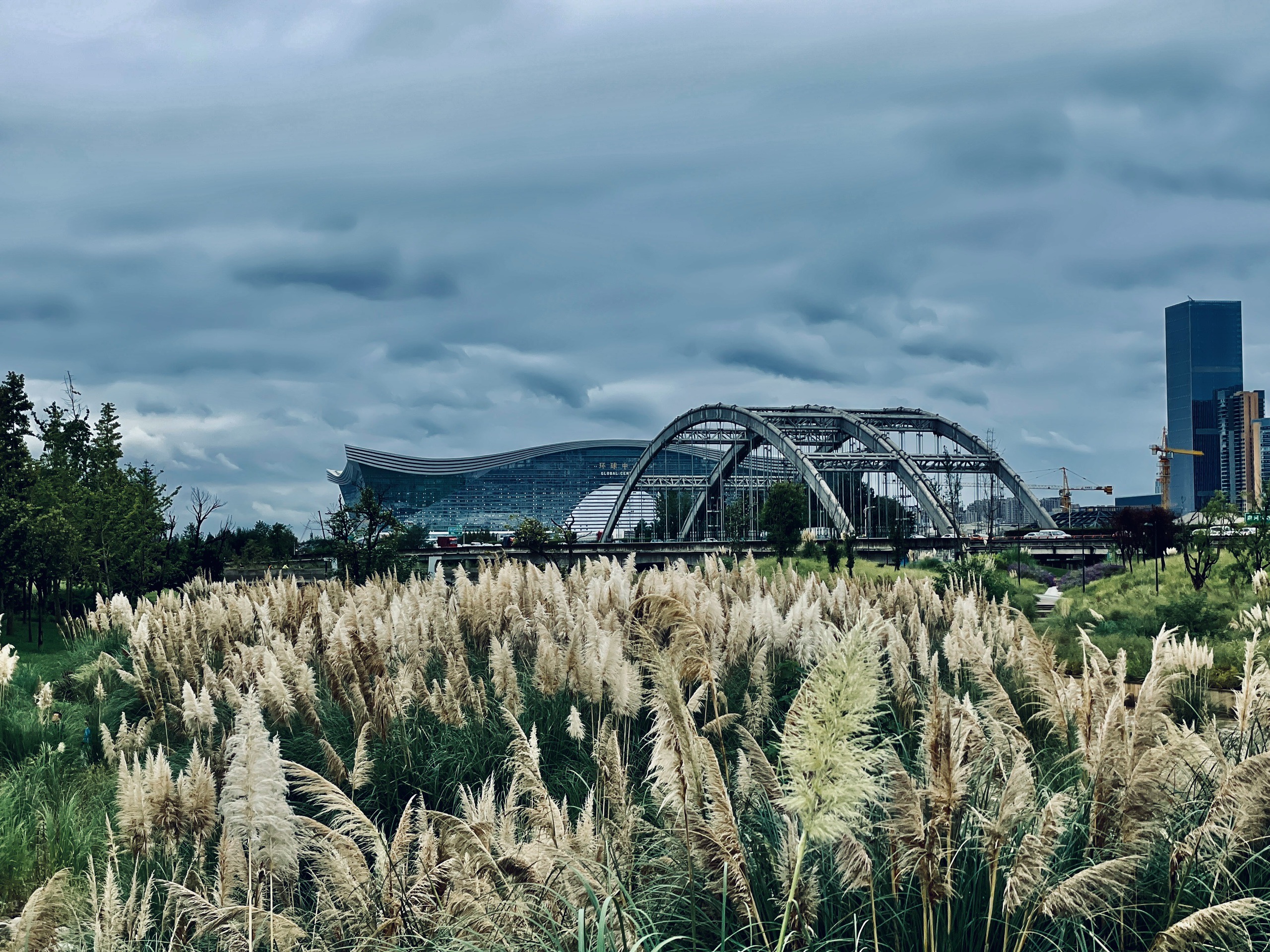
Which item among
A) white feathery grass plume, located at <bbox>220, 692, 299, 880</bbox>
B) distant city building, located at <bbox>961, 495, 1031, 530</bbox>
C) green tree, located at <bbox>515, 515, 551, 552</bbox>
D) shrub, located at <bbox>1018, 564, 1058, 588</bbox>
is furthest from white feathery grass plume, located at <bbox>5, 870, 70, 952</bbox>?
distant city building, located at <bbox>961, 495, 1031, 530</bbox>

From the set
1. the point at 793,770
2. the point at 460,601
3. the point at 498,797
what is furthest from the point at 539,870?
the point at 460,601

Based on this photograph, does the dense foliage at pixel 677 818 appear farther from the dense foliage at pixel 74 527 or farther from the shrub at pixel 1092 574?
the shrub at pixel 1092 574

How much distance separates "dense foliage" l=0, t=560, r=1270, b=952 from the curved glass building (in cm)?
14048

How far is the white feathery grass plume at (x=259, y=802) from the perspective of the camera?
10.5 feet

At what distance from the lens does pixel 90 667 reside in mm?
11320

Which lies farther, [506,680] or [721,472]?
[721,472]

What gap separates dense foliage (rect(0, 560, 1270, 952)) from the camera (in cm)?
255

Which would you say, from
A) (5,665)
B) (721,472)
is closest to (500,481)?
(721,472)

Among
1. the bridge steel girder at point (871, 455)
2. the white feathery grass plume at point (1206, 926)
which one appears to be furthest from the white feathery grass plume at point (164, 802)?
the bridge steel girder at point (871, 455)

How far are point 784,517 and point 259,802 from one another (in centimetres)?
3644

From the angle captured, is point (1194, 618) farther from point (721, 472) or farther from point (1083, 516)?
point (1083, 516)

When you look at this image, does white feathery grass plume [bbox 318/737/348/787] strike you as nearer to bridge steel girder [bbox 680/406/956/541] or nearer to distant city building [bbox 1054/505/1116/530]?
bridge steel girder [bbox 680/406/956/541]

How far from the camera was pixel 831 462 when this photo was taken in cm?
6500

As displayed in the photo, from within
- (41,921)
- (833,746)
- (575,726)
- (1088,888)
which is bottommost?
(41,921)
